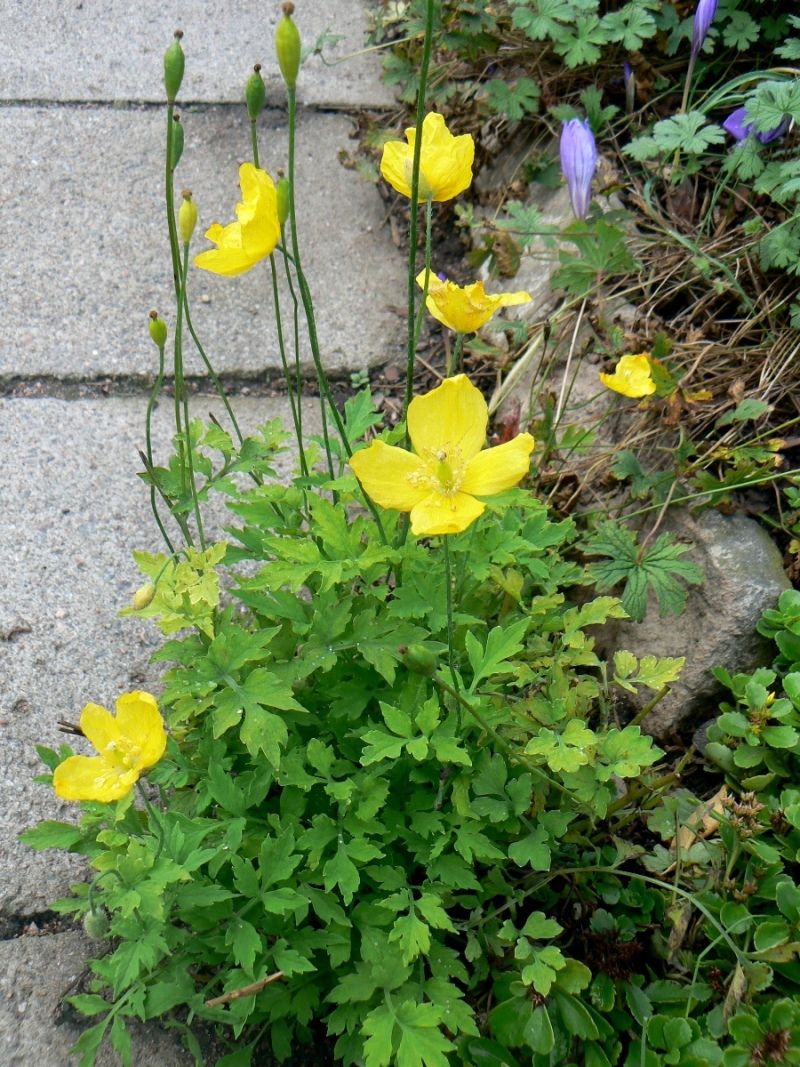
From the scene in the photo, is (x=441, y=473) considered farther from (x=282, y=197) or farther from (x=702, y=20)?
(x=702, y=20)

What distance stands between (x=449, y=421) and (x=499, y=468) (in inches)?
4.9

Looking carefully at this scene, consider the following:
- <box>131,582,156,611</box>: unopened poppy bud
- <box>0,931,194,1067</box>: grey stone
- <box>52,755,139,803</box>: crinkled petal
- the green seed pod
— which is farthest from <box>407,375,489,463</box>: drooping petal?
<box>0,931,194,1067</box>: grey stone

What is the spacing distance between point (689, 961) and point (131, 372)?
204 centimetres

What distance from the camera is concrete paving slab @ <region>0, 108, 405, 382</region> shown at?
2.79 m

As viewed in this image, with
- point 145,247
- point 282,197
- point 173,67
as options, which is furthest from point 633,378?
point 145,247

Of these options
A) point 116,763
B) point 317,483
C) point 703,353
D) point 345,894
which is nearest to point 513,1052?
point 345,894

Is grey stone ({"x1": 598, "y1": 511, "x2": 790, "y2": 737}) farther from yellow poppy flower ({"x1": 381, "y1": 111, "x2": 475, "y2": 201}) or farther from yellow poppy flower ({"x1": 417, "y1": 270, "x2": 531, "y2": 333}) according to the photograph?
yellow poppy flower ({"x1": 381, "y1": 111, "x2": 475, "y2": 201})

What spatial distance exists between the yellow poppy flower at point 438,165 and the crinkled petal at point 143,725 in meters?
0.88

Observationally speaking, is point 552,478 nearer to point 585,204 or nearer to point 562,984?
point 585,204

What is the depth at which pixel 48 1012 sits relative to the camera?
1726 millimetres

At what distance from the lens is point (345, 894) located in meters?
1.51

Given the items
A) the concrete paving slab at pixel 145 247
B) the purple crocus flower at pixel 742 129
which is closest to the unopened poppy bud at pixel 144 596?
the concrete paving slab at pixel 145 247

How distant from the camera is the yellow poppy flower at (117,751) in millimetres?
1447

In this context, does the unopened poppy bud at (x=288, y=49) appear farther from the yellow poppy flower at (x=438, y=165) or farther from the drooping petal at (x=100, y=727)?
the drooping petal at (x=100, y=727)
